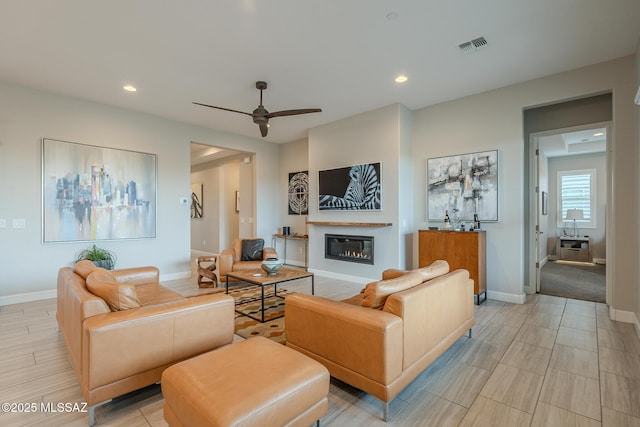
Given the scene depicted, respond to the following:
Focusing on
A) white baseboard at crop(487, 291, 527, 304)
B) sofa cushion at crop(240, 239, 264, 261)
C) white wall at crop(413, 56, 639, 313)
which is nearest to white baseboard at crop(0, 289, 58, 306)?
sofa cushion at crop(240, 239, 264, 261)

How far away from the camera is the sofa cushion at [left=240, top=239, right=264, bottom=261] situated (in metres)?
5.41

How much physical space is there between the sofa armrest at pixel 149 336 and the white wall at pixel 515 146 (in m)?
3.82

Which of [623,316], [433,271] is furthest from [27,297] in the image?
[623,316]

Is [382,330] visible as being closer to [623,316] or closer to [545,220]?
[623,316]

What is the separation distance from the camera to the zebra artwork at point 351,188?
524 cm

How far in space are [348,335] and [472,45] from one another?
10.7 ft

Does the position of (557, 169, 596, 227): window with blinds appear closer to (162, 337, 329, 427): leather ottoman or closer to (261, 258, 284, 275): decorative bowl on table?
(261, 258, 284, 275): decorative bowl on table

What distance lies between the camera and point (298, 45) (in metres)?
3.23

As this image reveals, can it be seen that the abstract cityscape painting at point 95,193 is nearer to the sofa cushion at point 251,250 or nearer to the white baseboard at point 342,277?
the sofa cushion at point 251,250

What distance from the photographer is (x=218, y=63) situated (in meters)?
3.60

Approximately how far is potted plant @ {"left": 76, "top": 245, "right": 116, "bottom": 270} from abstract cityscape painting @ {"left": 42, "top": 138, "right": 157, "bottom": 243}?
19cm

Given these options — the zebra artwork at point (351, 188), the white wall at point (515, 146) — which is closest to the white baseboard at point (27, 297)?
the zebra artwork at point (351, 188)

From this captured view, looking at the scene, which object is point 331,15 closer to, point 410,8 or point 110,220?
point 410,8

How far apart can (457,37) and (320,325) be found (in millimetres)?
3142
